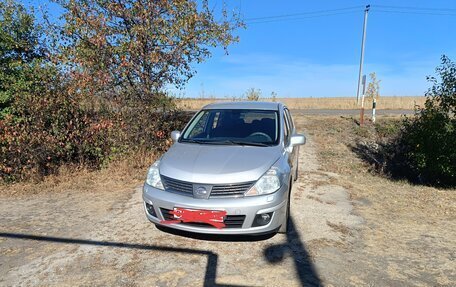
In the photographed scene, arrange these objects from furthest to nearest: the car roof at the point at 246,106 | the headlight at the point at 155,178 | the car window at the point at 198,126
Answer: the car roof at the point at 246,106
the car window at the point at 198,126
the headlight at the point at 155,178

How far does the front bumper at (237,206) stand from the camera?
3.64 metres

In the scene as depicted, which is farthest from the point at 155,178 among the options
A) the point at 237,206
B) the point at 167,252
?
the point at 237,206

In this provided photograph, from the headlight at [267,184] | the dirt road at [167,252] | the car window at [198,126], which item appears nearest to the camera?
the dirt road at [167,252]

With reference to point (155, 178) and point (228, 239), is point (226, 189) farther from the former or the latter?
point (155, 178)

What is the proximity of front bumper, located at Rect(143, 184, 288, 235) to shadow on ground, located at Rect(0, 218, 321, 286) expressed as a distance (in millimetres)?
277

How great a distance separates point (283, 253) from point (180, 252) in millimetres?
1167

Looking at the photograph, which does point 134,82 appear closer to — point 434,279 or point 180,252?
point 180,252

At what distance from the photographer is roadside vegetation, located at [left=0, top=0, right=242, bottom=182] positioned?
7.21 meters

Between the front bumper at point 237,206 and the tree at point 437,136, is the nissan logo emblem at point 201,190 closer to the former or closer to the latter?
the front bumper at point 237,206

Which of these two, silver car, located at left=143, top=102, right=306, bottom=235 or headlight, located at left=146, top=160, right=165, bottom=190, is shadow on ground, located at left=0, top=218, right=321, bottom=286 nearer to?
silver car, located at left=143, top=102, right=306, bottom=235

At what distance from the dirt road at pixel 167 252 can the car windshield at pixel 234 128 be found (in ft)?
4.24

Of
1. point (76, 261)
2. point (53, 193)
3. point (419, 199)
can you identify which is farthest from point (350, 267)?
point (53, 193)

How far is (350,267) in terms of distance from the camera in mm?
3561

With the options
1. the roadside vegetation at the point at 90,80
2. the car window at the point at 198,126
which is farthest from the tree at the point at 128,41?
the car window at the point at 198,126
